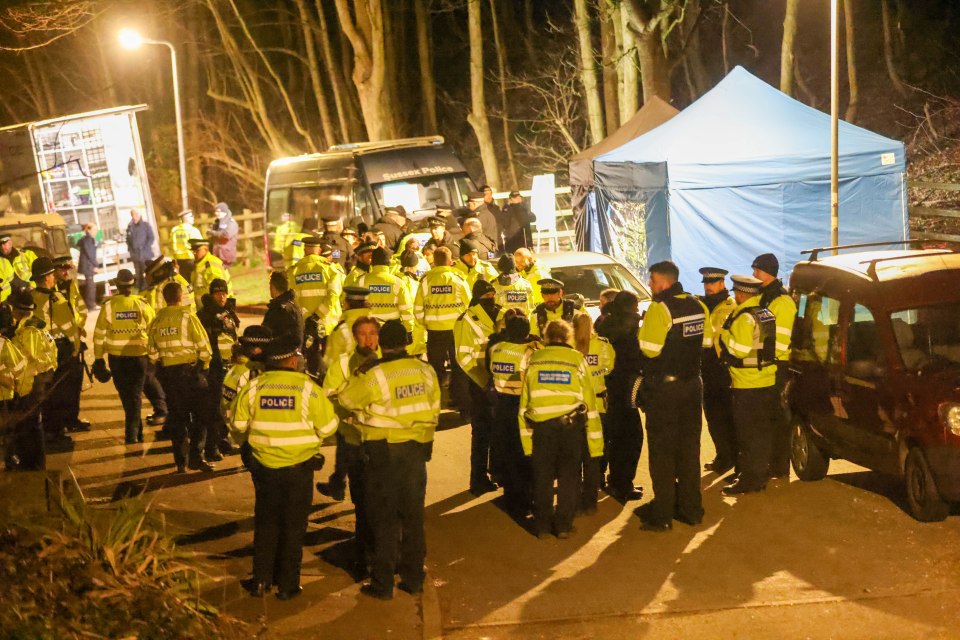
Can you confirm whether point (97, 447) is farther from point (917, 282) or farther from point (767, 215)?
point (767, 215)

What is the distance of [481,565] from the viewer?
7.95 m

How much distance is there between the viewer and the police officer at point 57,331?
475 inches

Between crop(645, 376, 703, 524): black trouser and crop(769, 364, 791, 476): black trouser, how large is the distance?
1059mm

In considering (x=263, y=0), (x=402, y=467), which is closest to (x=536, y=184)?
(x=402, y=467)

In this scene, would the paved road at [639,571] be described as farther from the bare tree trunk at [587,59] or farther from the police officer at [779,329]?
the bare tree trunk at [587,59]

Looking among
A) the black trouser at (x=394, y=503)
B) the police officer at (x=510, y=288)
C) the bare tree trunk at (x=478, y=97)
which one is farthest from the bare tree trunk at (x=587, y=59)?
the black trouser at (x=394, y=503)

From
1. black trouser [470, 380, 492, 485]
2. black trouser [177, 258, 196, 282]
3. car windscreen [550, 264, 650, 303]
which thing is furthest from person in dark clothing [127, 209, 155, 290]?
black trouser [470, 380, 492, 485]

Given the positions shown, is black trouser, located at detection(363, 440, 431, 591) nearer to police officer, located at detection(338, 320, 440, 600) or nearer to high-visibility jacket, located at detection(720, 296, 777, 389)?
police officer, located at detection(338, 320, 440, 600)

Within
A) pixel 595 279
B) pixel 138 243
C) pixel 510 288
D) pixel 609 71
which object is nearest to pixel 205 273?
pixel 595 279

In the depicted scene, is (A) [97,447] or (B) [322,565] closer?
(B) [322,565]

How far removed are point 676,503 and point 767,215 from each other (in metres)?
9.51

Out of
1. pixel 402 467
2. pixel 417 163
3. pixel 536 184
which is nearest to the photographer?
pixel 402 467

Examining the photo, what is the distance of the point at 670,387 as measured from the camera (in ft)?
27.2

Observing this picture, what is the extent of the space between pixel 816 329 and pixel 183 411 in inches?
214
